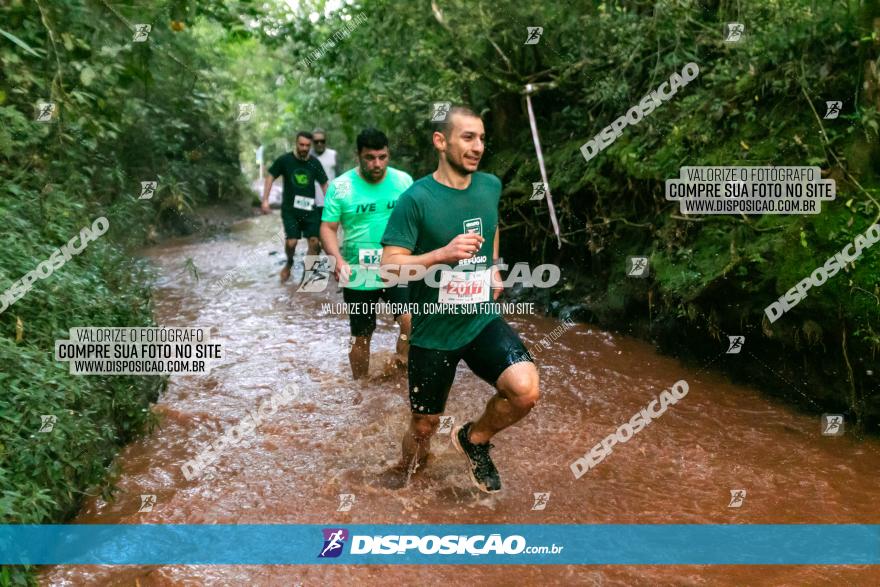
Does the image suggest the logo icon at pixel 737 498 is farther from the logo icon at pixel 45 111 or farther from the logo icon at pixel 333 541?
the logo icon at pixel 45 111

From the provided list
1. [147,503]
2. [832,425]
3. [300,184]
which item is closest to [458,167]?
[147,503]

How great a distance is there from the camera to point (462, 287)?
4.17m

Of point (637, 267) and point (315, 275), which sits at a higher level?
point (637, 267)

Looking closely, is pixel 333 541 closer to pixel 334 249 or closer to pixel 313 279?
pixel 334 249

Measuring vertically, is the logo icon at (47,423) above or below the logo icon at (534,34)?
below

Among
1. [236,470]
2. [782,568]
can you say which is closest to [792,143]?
[782,568]

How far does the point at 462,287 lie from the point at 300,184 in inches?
243

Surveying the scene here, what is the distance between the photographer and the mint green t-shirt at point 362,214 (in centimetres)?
582

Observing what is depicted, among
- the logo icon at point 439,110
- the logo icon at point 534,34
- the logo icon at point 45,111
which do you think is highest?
the logo icon at point 534,34

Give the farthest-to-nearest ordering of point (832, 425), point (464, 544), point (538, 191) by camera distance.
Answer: point (538, 191), point (832, 425), point (464, 544)

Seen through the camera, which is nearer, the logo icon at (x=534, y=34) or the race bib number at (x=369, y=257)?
the race bib number at (x=369, y=257)

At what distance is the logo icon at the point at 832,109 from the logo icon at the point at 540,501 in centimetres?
373

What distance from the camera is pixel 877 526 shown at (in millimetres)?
4051

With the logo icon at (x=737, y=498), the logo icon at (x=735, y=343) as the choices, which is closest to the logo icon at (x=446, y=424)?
the logo icon at (x=737, y=498)
